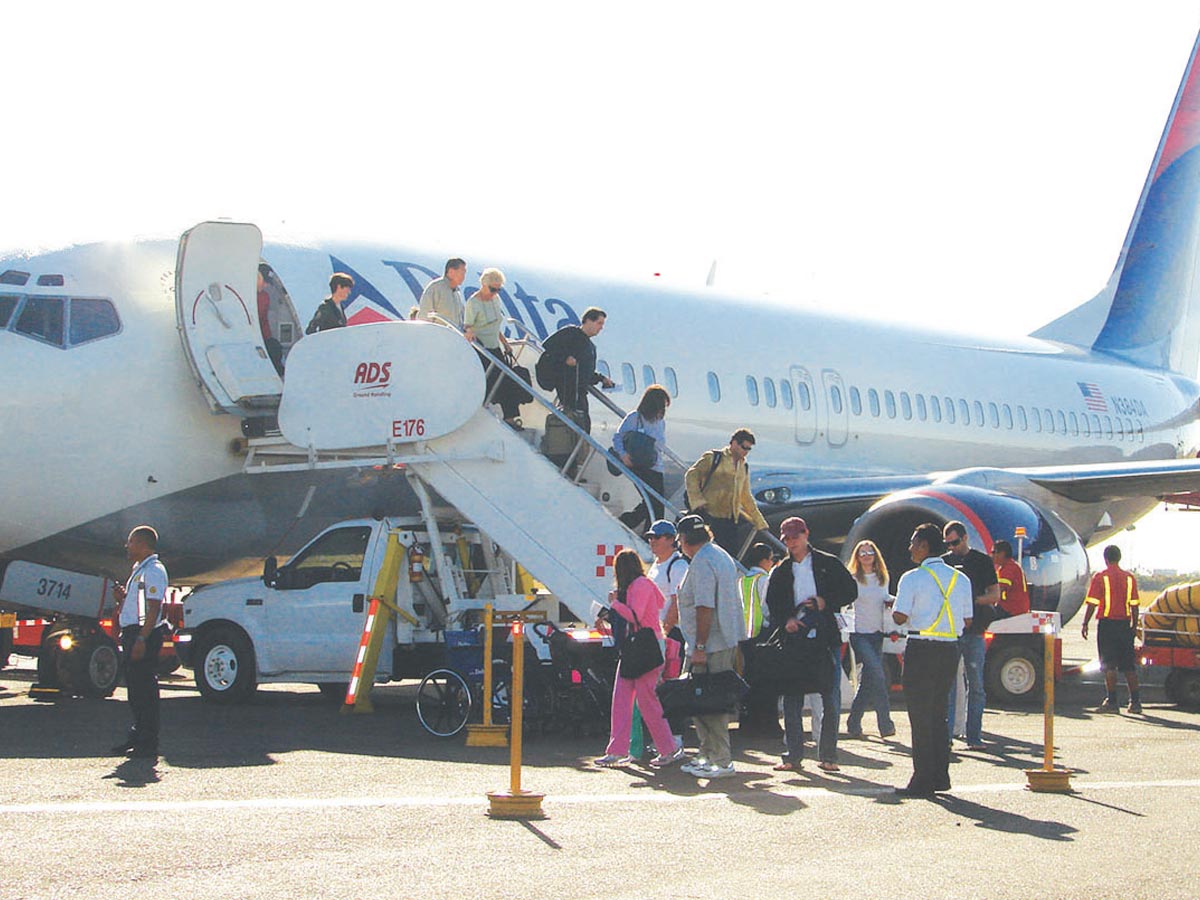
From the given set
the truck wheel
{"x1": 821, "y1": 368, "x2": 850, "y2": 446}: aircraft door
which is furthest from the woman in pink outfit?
{"x1": 821, "y1": 368, "x2": 850, "y2": 446}: aircraft door

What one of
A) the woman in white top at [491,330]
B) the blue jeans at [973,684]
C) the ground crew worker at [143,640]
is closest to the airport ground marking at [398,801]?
the ground crew worker at [143,640]

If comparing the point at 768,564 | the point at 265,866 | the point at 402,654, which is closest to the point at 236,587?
the point at 402,654

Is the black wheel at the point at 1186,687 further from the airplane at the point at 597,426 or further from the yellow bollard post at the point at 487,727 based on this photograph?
the yellow bollard post at the point at 487,727

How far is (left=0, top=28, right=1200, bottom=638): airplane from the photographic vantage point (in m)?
11.8

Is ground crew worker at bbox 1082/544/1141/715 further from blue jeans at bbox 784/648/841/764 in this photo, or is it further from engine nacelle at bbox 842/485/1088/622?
blue jeans at bbox 784/648/841/764

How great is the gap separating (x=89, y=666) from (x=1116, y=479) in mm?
10791

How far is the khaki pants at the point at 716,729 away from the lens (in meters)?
9.12

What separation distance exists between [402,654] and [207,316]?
9.70ft

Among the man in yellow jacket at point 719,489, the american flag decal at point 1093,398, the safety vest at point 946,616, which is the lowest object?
the safety vest at point 946,616

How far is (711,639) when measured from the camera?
9195 millimetres

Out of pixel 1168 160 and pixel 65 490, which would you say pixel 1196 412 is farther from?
pixel 65 490

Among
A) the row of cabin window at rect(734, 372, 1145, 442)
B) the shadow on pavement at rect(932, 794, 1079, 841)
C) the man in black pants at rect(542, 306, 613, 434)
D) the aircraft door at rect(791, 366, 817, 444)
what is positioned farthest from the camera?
the aircraft door at rect(791, 366, 817, 444)

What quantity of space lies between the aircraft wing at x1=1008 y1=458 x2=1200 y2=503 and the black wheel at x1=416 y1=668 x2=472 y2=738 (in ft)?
27.5

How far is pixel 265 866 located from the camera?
6.17m
